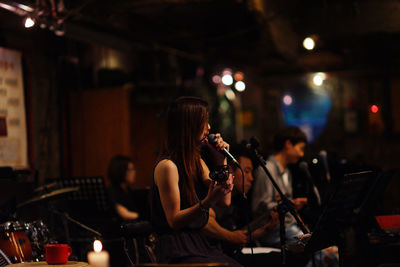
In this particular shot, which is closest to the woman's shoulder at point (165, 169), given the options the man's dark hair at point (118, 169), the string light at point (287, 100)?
the man's dark hair at point (118, 169)

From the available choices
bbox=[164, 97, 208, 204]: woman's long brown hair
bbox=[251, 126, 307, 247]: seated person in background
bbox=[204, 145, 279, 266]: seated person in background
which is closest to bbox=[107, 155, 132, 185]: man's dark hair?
bbox=[251, 126, 307, 247]: seated person in background

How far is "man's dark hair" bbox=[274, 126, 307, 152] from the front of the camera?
6480 millimetres

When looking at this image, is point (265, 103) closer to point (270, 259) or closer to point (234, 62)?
point (234, 62)

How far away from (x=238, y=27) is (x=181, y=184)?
7.32 meters

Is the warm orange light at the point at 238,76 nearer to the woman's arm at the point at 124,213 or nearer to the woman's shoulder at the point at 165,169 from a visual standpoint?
the woman's arm at the point at 124,213

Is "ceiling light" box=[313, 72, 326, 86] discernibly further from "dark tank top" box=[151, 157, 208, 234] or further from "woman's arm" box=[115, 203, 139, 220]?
"dark tank top" box=[151, 157, 208, 234]

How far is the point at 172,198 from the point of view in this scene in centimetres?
349

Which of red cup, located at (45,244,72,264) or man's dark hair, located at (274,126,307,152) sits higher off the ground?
man's dark hair, located at (274,126,307,152)

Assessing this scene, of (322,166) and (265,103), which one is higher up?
(265,103)

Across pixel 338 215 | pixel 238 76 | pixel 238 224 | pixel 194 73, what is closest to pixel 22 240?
pixel 238 224

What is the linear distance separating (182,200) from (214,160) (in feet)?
1.06

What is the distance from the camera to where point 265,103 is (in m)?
13.3

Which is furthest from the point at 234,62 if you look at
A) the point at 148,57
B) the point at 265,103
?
the point at 148,57

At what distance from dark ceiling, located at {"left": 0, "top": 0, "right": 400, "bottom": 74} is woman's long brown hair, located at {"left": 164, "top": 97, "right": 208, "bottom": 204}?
2863 millimetres
